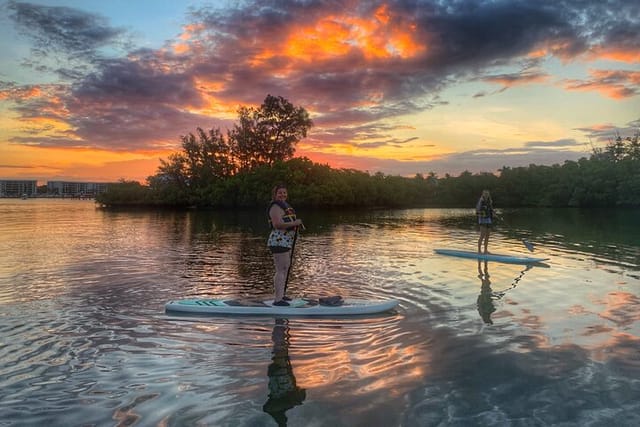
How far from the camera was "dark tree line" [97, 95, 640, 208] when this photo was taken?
7731 centimetres

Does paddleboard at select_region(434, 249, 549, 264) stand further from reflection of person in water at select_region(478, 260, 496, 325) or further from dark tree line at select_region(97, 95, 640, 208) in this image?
dark tree line at select_region(97, 95, 640, 208)

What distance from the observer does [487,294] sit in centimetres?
1173

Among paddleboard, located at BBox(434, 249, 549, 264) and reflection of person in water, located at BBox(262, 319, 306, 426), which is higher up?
paddleboard, located at BBox(434, 249, 549, 264)

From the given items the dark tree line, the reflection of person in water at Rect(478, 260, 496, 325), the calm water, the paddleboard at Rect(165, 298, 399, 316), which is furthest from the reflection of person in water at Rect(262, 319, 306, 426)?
the dark tree line

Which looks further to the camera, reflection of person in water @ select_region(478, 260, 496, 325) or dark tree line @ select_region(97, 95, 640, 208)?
dark tree line @ select_region(97, 95, 640, 208)

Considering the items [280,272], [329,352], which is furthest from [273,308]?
[329,352]

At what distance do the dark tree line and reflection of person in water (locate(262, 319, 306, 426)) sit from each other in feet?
216

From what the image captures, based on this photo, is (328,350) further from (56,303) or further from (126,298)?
(56,303)

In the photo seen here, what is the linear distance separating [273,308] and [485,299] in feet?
17.3

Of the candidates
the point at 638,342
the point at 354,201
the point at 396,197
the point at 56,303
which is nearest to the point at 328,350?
the point at 638,342

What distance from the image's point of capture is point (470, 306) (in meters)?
10.4

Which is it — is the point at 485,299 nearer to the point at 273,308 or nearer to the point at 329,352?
the point at 273,308

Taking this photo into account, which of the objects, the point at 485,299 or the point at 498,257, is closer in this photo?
the point at 485,299

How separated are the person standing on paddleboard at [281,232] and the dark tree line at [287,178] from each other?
63223mm
